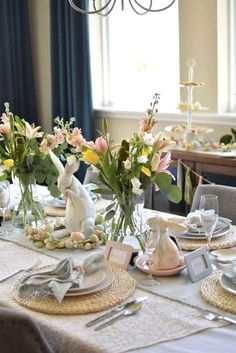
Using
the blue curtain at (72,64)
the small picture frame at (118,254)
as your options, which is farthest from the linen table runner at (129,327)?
the blue curtain at (72,64)

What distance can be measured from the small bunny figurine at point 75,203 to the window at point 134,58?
7.29ft

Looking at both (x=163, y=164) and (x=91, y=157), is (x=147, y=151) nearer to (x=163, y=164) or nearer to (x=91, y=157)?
(x=163, y=164)

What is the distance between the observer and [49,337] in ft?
4.48

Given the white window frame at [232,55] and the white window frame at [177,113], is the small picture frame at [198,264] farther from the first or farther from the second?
the white window frame at [232,55]

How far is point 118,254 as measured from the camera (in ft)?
5.71

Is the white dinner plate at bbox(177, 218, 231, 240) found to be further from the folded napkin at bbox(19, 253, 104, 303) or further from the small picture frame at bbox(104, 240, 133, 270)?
the folded napkin at bbox(19, 253, 104, 303)

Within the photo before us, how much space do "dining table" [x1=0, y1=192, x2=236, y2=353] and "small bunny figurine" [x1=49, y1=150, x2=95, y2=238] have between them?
0.31m

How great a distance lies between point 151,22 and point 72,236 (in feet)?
8.89

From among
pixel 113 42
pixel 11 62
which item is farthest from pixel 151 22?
pixel 11 62

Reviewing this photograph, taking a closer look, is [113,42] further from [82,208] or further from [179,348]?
[179,348]

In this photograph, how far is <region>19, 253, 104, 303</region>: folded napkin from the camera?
A: 1.51 m

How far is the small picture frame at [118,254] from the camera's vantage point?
1.71 m

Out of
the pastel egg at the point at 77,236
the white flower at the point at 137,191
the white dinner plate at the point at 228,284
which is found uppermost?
the white flower at the point at 137,191

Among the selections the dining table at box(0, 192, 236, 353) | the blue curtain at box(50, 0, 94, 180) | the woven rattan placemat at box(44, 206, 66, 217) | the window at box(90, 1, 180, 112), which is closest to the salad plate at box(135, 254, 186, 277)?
the dining table at box(0, 192, 236, 353)
